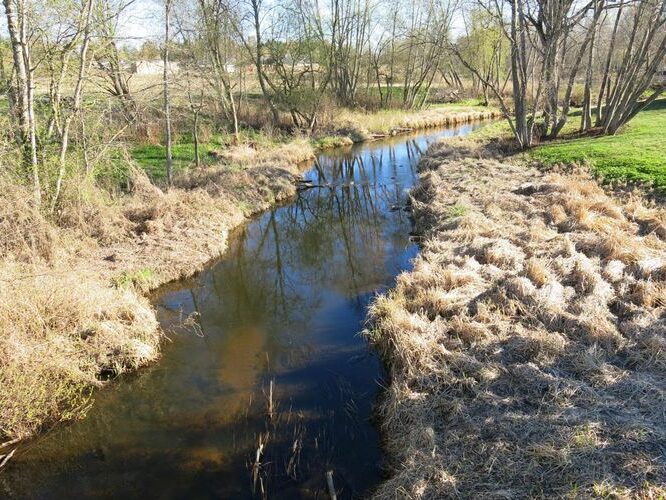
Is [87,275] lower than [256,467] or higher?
higher

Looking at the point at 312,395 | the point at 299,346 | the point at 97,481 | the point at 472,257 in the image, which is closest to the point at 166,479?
the point at 97,481

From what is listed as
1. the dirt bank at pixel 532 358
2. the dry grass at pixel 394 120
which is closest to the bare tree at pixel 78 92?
the dirt bank at pixel 532 358

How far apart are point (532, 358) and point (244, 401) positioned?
421 centimetres

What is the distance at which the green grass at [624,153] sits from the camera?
13.7 metres

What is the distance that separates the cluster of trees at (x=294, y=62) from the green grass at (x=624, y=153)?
1.22 m

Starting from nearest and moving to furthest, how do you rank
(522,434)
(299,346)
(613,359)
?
1. (522,434)
2. (613,359)
3. (299,346)

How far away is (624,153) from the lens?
15969 mm

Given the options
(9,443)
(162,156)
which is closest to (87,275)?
(9,443)

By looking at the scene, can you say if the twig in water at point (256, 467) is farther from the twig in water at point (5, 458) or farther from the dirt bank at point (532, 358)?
the twig in water at point (5, 458)

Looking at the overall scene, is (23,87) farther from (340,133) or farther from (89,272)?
(340,133)

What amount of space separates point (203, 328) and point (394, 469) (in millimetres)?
4972

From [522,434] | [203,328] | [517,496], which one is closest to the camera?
[517,496]

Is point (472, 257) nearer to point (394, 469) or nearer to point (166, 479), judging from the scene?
point (394, 469)

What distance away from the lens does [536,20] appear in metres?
19.2
